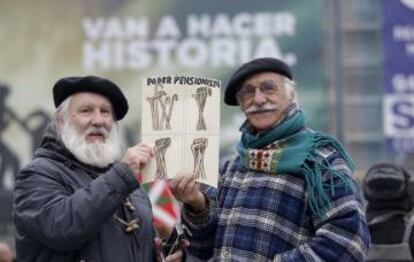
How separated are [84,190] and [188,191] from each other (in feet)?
1.08

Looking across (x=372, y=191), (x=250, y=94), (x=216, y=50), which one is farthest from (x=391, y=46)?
(x=250, y=94)

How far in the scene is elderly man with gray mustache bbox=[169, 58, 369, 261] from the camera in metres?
3.13

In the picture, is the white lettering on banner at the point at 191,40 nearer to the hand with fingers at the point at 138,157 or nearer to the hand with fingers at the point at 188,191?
the hand with fingers at the point at 188,191

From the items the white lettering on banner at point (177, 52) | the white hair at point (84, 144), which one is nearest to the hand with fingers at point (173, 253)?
the white hair at point (84, 144)

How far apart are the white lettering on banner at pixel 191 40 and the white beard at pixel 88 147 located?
29.0ft

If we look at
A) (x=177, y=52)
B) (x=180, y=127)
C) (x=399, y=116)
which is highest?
(x=180, y=127)

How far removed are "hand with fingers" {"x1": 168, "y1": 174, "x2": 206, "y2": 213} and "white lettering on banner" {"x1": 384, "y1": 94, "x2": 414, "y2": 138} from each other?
812cm

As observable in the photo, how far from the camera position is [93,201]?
3.10 m

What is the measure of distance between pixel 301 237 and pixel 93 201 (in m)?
0.65

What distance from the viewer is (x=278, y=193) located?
10.6ft

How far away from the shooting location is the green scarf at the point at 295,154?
3.18 m

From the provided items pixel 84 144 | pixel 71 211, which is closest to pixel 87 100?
pixel 84 144

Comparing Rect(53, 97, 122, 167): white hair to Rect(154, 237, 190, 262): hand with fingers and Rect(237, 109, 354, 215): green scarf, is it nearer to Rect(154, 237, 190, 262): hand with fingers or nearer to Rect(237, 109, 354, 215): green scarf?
Rect(154, 237, 190, 262): hand with fingers

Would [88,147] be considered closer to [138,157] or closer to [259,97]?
[138,157]
